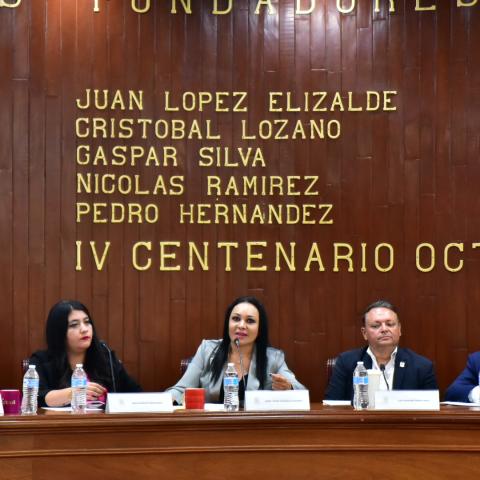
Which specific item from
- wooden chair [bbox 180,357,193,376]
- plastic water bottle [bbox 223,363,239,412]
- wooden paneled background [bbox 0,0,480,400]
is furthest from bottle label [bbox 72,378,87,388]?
wooden paneled background [bbox 0,0,480,400]

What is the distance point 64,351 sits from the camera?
4871 millimetres

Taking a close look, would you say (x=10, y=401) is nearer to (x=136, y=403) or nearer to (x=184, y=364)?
(x=136, y=403)

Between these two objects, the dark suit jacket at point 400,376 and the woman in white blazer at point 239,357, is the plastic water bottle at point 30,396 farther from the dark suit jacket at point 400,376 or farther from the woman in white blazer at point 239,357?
the dark suit jacket at point 400,376

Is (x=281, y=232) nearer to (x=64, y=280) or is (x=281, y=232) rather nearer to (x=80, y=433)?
(x=64, y=280)

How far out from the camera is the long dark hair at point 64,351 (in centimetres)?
484

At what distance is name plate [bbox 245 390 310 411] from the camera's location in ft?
12.9

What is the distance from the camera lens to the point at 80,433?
12.2ft

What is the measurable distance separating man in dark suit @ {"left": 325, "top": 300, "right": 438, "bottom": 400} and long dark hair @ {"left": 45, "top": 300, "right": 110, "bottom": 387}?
1.17 metres

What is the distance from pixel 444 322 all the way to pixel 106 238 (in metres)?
2.03

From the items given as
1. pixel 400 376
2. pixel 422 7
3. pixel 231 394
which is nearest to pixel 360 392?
pixel 231 394

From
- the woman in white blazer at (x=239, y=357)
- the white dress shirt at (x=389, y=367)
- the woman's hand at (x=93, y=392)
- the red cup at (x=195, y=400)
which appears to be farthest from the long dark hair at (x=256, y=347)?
the red cup at (x=195, y=400)

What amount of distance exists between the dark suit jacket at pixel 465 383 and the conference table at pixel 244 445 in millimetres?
939

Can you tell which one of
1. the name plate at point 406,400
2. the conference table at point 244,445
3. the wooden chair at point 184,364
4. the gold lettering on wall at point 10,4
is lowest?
the conference table at point 244,445

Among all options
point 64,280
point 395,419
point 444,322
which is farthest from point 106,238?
point 395,419
